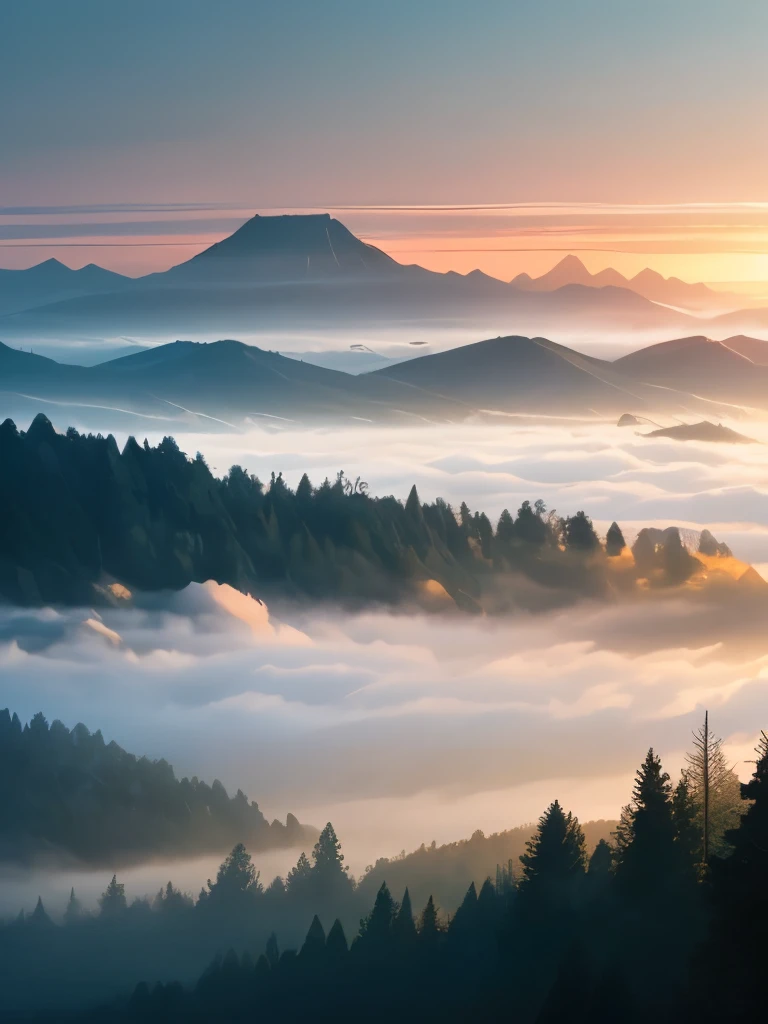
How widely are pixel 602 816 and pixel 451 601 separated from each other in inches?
1569

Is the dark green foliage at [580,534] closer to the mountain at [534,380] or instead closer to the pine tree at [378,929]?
the mountain at [534,380]

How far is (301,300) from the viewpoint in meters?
96.2

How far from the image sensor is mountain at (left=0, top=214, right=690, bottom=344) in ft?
281

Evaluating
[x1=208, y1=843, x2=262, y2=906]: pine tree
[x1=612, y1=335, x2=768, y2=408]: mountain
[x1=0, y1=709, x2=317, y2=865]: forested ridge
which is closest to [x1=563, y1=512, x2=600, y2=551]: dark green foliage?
[x1=612, y1=335, x2=768, y2=408]: mountain

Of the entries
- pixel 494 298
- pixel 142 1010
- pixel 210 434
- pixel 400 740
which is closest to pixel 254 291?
pixel 210 434

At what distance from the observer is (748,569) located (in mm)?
89750

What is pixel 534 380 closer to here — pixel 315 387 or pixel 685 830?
pixel 315 387

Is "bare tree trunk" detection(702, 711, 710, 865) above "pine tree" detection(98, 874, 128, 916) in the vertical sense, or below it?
above

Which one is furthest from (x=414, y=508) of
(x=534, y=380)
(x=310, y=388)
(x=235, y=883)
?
(x=235, y=883)

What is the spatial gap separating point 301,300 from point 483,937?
71553mm

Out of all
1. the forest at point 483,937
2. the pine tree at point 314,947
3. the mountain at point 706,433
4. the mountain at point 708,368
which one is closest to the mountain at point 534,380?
the mountain at point 708,368

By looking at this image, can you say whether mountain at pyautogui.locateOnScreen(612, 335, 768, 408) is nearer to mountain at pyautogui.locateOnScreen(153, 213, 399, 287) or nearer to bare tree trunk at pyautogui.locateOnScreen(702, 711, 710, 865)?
mountain at pyautogui.locateOnScreen(153, 213, 399, 287)

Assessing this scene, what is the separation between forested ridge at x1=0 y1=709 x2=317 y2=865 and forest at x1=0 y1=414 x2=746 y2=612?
19.7m

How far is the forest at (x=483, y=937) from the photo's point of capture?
17.3m
